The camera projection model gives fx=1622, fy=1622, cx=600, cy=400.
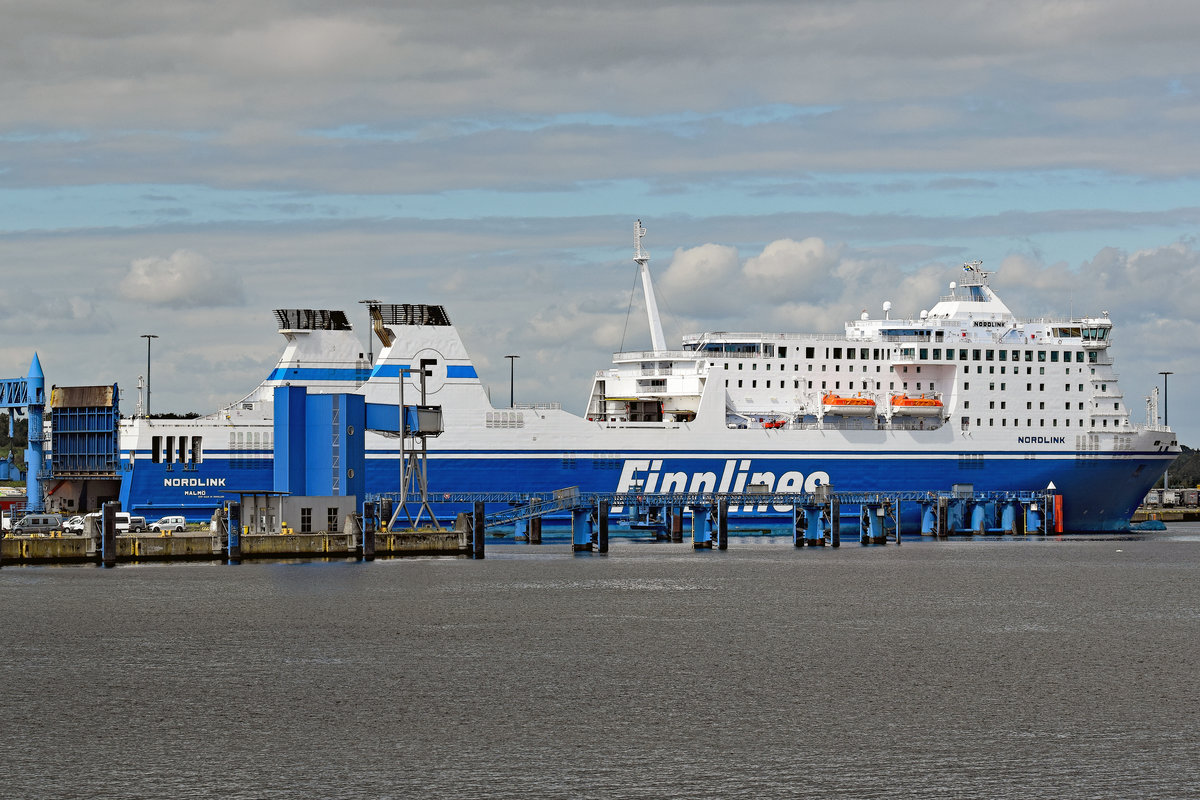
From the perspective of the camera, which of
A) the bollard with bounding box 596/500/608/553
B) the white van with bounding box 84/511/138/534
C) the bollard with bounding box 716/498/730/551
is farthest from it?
the bollard with bounding box 716/498/730/551

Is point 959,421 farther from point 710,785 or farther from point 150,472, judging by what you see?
point 710,785

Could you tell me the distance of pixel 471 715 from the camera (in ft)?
81.2

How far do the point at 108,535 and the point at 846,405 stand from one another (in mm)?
30849

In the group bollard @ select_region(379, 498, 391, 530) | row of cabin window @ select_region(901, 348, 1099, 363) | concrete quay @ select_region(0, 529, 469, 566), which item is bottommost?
concrete quay @ select_region(0, 529, 469, 566)

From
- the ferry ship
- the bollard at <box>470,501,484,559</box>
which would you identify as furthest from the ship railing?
the bollard at <box>470,501,484,559</box>

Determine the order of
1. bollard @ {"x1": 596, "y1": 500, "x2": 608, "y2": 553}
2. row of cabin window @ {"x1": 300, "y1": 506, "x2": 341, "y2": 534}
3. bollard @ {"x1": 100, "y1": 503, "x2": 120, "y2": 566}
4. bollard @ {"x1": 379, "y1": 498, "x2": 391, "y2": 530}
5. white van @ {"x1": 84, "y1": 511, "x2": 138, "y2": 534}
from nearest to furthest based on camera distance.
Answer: bollard @ {"x1": 100, "y1": 503, "x2": 120, "y2": 566} → row of cabin window @ {"x1": 300, "y1": 506, "x2": 341, "y2": 534} → white van @ {"x1": 84, "y1": 511, "x2": 138, "y2": 534} → bollard @ {"x1": 379, "y1": 498, "x2": 391, "y2": 530} → bollard @ {"x1": 596, "y1": 500, "x2": 608, "y2": 553}

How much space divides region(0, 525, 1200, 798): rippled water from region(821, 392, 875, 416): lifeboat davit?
19753 mm

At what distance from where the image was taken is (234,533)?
4909 cm

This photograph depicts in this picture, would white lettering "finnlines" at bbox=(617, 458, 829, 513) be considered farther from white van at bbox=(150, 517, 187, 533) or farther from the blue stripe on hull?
white van at bbox=(150, 517, 187, 533)

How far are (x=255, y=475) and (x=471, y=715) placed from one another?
38440 millimetres

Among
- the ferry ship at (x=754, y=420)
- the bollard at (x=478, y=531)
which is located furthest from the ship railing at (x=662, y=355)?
the bollard at (x=478, y=531)

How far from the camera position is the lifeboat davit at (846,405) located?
66562mm

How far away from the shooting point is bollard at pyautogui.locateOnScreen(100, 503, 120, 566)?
48809mm

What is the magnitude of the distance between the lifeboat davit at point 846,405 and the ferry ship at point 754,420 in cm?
10
